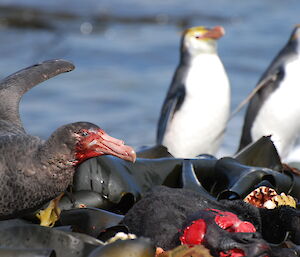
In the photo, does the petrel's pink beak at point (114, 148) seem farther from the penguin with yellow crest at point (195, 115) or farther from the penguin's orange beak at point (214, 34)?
the penguin's orange beak at point (214, 34)

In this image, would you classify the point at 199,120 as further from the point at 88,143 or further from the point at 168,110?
the point at 88,143

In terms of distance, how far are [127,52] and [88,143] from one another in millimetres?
11132

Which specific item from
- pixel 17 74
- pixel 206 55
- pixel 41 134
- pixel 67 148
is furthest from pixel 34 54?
pixel 67 148

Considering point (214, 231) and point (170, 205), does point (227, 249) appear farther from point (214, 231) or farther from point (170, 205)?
point (170, 205)

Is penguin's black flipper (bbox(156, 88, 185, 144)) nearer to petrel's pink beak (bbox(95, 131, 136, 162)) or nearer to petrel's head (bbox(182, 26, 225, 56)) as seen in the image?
petrel's head (bbox(182, 26, 225, 56))

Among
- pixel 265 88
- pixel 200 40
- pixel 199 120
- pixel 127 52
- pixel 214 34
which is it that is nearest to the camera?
pixel 199 120

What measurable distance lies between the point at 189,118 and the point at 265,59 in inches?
228

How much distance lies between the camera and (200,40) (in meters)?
8.86

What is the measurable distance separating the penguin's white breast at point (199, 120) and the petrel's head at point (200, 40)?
674 millimetres

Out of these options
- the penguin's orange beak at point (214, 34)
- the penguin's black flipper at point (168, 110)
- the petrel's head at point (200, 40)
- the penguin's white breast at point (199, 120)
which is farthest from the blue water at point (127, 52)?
the penguin's orange beak at point (214, 34)

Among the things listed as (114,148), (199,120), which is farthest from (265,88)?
(114,148)

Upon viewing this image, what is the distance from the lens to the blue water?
415 inches

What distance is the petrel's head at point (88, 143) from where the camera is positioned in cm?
340

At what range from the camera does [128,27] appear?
17656 millimetres
